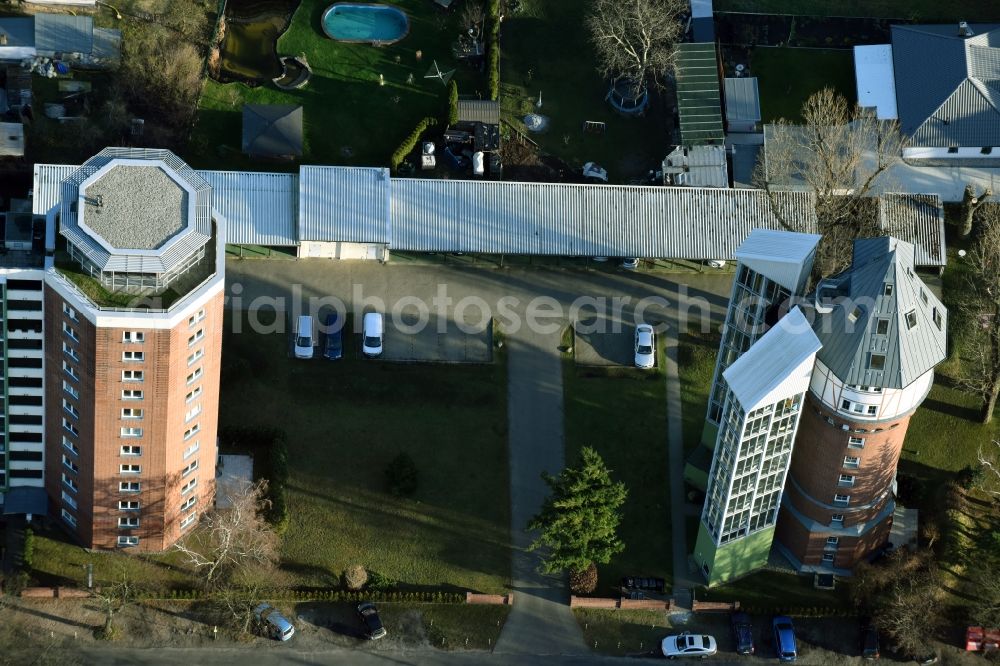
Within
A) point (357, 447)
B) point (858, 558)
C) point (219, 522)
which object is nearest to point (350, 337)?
point (357, 447)

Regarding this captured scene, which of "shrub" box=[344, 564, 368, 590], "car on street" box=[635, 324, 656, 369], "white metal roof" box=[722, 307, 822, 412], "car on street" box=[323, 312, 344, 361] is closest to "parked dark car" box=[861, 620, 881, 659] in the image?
"white metal roof" box=[722, 307, 822, 412]

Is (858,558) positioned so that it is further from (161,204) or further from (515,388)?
(161,204)

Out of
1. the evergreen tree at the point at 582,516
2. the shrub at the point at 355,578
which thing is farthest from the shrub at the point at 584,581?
the shrub at the point at 355,578

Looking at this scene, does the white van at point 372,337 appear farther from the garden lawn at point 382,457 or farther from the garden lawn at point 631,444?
the garden lawn at point 631,444

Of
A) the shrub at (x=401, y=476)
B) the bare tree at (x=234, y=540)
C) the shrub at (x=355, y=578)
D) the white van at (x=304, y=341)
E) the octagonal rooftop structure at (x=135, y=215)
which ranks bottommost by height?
the shrub at (x=355, y=578)

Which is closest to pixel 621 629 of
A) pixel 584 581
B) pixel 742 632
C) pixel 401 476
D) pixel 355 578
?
pixel 584 581

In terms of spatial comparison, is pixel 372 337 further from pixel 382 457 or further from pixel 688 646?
pixel 688 646

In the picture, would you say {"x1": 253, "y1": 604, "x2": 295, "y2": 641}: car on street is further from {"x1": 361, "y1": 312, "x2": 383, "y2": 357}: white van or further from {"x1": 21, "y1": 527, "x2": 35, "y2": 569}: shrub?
{"x1": 361, "y1": 312, "x2": 383, "y2": 357}: white van
